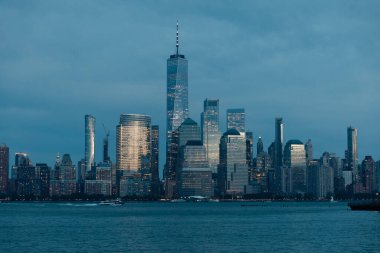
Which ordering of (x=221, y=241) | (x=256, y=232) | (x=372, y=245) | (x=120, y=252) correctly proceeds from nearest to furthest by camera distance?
1. (x=120, y=252)
2. (x=372, y=245)
3. (x=221, y=241)
4. (x=256, y=232)

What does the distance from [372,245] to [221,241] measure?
22.7 m

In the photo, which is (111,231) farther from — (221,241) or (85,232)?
(221,241)

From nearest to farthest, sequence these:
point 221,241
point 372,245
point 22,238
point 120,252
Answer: point 120,252
point 372,245
point 221,241
point 22,238

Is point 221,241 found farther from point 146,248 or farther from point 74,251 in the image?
point 74,251

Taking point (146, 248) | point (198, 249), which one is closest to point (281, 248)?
point (198, 249)

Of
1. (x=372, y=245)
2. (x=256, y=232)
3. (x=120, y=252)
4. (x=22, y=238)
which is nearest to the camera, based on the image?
(x=120, y=252)

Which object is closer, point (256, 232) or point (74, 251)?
point (74, 251)

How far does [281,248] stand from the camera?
97438mm

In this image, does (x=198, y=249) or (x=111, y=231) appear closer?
(x=198, y=249)

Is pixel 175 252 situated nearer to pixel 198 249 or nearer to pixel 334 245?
pixel 198 249

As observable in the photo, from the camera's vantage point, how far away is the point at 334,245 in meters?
100

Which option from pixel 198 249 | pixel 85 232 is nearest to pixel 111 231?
pixel 85 232

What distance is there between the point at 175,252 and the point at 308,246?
1944 cm

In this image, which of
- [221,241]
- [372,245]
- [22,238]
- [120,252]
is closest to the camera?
[120,252]
